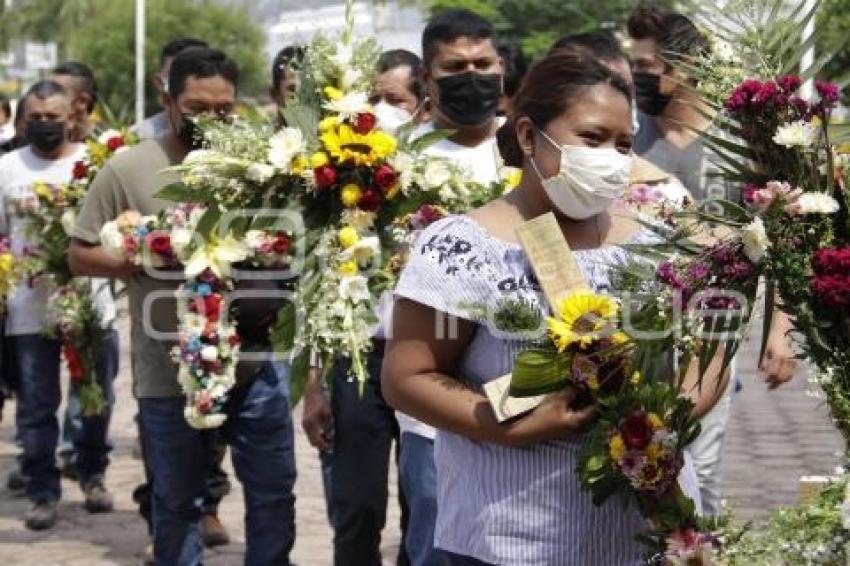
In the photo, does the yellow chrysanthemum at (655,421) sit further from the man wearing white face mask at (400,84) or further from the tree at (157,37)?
the tree at (157,37)

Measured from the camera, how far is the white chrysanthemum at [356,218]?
21.5ft

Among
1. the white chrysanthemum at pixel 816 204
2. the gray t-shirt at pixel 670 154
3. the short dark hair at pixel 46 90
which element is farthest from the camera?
the short dark hair at pixel 46 90

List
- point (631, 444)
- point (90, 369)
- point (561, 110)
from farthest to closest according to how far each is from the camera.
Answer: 1. point (90, 369)
2. point (561, 110)
3. point (631, 444)

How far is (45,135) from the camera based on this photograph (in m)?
10.8

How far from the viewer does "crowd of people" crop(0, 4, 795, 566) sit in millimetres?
4777

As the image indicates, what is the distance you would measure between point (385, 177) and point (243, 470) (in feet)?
5.58

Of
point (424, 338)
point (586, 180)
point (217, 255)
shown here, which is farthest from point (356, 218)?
point (586, 180)

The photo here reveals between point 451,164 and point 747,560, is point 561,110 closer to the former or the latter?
point 747,560

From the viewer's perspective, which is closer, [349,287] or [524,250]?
[524,250]

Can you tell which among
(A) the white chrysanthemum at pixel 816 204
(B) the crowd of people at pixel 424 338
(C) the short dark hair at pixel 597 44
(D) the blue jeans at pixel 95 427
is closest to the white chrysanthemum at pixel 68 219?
(B) the crowd of people at pixel 424 338

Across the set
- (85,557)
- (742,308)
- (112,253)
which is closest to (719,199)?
(742,308)

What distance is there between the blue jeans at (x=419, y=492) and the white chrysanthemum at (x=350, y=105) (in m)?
1.06

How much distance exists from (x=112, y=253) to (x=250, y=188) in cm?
139

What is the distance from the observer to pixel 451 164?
22.0 feet
